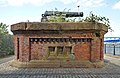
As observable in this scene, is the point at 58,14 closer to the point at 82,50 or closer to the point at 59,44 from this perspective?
the point at 59,44

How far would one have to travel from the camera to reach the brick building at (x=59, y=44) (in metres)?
12.3

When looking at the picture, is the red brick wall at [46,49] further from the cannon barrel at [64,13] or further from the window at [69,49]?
the cannon barrel at [64,13]

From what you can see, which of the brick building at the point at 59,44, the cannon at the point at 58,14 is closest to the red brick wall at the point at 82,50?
the brick building at the point at 59,44

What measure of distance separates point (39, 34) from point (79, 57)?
264cm

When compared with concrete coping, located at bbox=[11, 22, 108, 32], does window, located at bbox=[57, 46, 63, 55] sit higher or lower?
lower

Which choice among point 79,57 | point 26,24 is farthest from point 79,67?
point 26,24

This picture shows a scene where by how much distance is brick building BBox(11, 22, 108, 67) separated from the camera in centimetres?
1234

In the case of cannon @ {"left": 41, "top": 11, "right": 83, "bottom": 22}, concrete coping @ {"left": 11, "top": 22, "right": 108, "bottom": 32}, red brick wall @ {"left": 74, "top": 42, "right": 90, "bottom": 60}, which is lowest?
red brick wall @ {"left": 74, "top": 42, "right": 90, "bottom": 60}

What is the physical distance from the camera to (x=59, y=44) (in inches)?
501

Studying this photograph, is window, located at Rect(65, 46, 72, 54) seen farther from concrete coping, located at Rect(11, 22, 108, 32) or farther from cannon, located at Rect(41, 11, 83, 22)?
cannon, located at Rect(41, 11, 83, 22)

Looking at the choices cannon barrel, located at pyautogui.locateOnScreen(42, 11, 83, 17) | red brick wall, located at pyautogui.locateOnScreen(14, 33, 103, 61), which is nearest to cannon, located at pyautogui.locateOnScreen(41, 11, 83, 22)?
cannon barrel, located at pyautogui.locateOnScreen(42, 11, 83, 17)

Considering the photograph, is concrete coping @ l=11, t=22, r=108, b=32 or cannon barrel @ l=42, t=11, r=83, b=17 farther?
cannon barrel @ l=42, t=11, r=83, b=17

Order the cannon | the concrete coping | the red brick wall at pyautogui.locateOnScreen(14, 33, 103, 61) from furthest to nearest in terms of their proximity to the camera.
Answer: the cannon
the red brick wall at pyautogui.locateOnScreen(14, 33, 103, 61)
the concrete coping

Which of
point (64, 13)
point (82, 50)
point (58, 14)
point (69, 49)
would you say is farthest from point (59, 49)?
point (64, 13)
